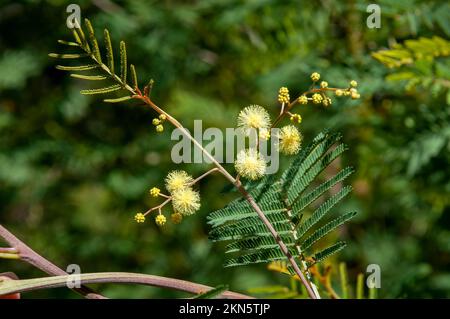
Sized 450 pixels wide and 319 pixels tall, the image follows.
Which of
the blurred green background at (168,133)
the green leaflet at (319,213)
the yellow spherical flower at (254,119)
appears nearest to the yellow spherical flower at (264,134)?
the yellow spherical flower at (254,119)

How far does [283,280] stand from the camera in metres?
2.00

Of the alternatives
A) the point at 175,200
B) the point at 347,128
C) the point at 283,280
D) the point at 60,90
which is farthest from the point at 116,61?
the point at 175,200

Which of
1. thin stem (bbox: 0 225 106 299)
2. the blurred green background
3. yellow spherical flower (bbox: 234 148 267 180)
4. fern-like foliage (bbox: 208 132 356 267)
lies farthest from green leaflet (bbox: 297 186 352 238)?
the blurred green background

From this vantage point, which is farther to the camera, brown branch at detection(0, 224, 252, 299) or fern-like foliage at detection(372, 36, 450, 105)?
fern-like foliage at detection(372, 36, 450, 105)

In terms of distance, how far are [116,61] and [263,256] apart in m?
1.20

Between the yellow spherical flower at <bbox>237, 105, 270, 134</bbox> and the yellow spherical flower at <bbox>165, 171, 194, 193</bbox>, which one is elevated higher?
the yellow spherical flower at <bbox>237, 105, 270, 134</bbox>

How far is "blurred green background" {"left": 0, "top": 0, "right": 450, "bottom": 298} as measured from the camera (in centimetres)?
150

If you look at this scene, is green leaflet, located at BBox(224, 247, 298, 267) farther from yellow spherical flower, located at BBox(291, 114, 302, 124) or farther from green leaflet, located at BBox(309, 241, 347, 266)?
yellow spherical flower, located at BBox(291, 114, 302, 124)

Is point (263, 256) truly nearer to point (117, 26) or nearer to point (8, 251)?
point (8, 251)

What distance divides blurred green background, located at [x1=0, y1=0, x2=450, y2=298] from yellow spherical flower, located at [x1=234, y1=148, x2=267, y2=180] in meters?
0.68

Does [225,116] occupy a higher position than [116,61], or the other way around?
[116,61]

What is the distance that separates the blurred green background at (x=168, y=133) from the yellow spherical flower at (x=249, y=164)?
2.22ft

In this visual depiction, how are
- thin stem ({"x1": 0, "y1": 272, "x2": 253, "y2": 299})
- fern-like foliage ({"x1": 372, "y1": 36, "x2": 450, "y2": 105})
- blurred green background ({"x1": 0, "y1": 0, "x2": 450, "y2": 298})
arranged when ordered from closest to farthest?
thin stem ({"x1": 0, "y1": 272, "x2": 253, "y2": 299}), fern-like foliage ({"x1": 372, "y1": 36, "x2": 450, "y2": 105}), blurred green background ({"x1": 0, "y1": 0, "x2": 450, "y2": 298})
